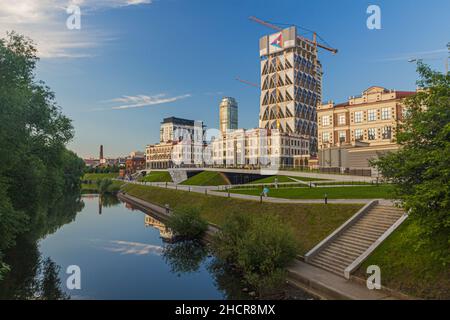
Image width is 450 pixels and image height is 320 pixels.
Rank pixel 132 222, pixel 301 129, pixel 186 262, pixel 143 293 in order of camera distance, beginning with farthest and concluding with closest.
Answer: pixel 301 129 → pixel 132 222 → pixel 186 262 → pixel 143 293

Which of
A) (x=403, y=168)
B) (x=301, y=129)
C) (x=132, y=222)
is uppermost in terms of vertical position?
(x=301, y=129)

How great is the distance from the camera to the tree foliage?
18.0 metres

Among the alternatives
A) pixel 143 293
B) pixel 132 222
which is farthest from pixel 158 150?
pixel 143 293

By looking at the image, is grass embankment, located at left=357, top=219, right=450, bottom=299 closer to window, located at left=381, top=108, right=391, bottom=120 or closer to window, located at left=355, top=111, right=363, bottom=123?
window, located at left=381, top=108, right=391, bottom=120

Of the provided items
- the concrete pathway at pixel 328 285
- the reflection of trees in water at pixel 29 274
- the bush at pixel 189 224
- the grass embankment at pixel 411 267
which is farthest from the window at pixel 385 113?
the reflection of trees in water at pixel 29 274

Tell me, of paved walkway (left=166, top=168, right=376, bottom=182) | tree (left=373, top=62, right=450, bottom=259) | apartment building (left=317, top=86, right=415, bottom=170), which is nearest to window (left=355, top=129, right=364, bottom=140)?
apartment building (left=317, top=86, right=415, bottom=170)

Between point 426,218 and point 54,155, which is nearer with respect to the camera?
point 426,218

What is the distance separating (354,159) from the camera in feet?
204

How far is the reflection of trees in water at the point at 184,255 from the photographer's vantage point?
2448cm

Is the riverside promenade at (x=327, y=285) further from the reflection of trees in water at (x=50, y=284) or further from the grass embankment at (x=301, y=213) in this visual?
the reflection of trees in water at (x=50, y=284)

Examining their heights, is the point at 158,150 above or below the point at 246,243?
above

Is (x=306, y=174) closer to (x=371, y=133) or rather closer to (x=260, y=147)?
(x=371, y=133)

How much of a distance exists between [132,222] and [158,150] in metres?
119
